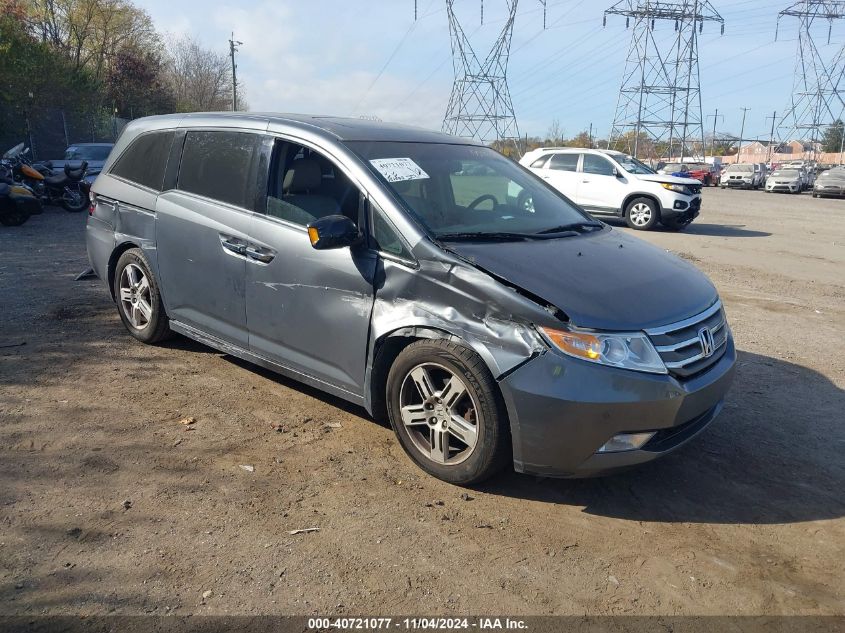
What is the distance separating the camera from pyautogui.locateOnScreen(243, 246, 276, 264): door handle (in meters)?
4.37

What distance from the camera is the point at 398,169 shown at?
13.8 ft

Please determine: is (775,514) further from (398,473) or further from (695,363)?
(398,473)

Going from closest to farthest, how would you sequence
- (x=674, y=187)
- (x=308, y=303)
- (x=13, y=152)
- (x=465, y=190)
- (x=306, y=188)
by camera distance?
(x=308, y=303) → (x=306, y=188) → (x=465, y=190) → (x=13, y=152) → (x=674, y=187)

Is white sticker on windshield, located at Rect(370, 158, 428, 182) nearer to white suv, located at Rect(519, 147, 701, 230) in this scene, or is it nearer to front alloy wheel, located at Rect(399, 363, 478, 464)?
front alloy wheel, located at Rect(399, 363, 478, 464)

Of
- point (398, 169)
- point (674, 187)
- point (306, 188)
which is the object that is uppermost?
point (398, 169)

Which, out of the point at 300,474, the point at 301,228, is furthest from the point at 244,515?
the point at 301,228

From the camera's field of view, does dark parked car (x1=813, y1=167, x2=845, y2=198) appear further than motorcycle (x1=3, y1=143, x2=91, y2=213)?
Yes

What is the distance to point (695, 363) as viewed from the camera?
3600 millimetres

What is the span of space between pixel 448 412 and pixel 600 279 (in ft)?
3.46

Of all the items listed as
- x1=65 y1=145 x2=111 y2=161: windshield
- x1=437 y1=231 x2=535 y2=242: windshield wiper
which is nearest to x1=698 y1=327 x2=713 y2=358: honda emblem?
x1=437 y1=231 x2=535 y2=242: windshield wiper

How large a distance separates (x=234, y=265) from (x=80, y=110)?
2670 cm

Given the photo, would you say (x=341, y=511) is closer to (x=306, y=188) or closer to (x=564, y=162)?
(x=306, y=188)

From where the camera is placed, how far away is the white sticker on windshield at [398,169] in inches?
162

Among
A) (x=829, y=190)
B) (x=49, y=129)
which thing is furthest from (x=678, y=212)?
(x=49, y=129)
